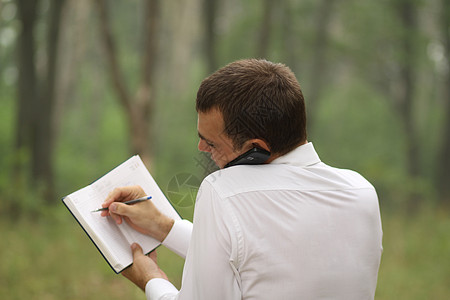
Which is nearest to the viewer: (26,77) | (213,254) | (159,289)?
(213,254)

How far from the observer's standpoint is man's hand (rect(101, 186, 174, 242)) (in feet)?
6.79

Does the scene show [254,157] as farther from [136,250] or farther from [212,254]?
[136,250]

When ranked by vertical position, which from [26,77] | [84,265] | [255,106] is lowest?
[84,265]

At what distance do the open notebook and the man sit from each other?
1.03 ft

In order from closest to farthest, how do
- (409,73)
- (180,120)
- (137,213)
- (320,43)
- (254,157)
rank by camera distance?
1. (254,157)
2. (137,213)
3. (409,73)
4. (320,43)
5. (180,120)

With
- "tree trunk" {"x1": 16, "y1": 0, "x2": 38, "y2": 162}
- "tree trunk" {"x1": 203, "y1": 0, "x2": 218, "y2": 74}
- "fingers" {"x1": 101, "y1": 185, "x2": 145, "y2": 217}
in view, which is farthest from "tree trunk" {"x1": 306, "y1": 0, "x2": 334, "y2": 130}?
"fingers" {"x1": 101, "y1": 185, "x2": 145, "y2": 217}

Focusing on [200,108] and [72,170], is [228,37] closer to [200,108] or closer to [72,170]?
[72,170]

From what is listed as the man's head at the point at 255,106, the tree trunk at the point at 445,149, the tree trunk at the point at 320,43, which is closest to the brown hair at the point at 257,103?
the man's head at the point at 255,106

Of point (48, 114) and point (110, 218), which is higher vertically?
point (110, 218)

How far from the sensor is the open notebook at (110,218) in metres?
2.01

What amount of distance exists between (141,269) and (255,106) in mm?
804

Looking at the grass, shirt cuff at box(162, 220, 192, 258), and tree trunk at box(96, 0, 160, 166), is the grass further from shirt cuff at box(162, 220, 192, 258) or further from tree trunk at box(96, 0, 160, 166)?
shirt cuff at box(162, 220, 192, 258)

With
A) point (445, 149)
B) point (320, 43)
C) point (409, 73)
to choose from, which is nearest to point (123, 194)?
point (445, 149)

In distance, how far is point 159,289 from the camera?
184 centimetres
